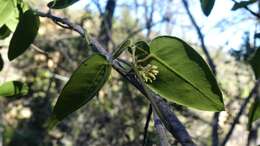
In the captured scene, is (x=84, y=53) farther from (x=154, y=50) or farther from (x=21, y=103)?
(x=154, y=50)

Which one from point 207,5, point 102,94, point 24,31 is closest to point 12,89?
point 24,31

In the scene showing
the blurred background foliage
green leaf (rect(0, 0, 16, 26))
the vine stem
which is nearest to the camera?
the vine stem

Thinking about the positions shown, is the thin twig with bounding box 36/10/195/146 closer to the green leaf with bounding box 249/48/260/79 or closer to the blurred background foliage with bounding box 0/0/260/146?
the green leaf with bounding box 249/48/260/79

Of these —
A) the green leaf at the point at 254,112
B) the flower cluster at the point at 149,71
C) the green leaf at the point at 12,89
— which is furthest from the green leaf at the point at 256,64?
the green leaf at the point at 12,89

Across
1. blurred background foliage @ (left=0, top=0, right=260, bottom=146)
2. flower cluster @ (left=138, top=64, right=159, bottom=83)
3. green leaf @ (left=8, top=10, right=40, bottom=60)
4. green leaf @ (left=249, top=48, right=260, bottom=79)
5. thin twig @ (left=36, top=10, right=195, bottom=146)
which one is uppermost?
flower cluster @ (left=138, top=64, right=159, bottom=83)

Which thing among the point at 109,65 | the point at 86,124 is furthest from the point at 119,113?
the point at 109,65

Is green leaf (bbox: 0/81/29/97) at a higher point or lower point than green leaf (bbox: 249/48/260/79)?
lower

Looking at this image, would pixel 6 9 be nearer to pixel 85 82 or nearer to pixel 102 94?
pixel 85 82

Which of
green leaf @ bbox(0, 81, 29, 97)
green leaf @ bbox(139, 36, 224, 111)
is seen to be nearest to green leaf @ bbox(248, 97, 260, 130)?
green leaf @ bbox(139, 36, 224, 111)
